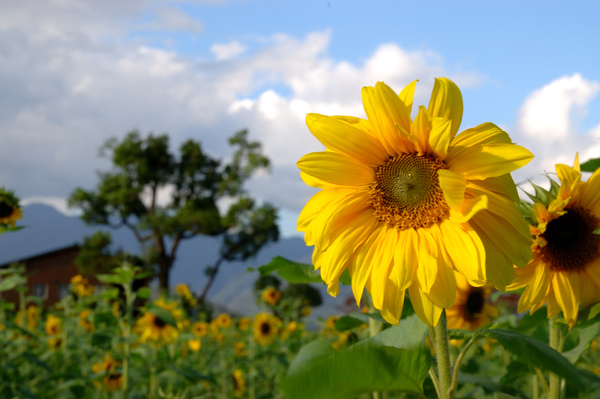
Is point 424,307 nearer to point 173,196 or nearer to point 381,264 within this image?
point 381,264

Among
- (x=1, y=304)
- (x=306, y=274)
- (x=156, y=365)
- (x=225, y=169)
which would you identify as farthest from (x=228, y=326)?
(x=225, y=169)

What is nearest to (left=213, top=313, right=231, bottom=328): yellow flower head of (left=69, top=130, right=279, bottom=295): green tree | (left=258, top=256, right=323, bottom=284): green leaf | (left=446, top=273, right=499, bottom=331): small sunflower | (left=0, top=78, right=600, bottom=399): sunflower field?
(left=446, top=273, right=499, bottom=331): small sunflower

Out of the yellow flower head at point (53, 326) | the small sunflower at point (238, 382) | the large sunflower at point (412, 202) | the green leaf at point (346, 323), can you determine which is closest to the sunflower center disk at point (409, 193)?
the large sunflower at point (412, 202)

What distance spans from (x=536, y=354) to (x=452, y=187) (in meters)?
0.25

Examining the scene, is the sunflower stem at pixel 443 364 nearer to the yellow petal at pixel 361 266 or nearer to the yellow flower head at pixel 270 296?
the yellow petal at pixel 361 266

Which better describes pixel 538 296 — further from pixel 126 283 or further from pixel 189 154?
pixel 189 154

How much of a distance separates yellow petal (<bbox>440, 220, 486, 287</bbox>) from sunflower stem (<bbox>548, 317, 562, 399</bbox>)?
0.37 metres

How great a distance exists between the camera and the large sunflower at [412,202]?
2.66ft

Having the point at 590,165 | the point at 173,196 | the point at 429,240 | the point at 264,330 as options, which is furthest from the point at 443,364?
the point at 173,196

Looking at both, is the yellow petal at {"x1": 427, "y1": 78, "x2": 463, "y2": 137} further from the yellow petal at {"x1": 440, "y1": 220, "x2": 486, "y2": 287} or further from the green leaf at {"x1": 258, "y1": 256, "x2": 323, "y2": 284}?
the green leaf at {"x1": 258, "y1": 256, "x2": 323, "y2": 284}

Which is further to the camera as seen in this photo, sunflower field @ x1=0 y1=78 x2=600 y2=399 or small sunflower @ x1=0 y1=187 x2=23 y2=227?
small sunflower @ x1=0 y1=187 x2=23 y2=227

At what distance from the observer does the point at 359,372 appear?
2.08 ft

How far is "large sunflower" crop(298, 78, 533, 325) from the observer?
81 centimetres

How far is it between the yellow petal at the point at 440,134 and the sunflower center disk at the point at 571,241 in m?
0.38
